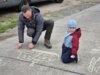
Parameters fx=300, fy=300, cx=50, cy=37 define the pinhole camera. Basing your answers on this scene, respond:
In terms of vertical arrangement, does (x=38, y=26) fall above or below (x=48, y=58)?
above

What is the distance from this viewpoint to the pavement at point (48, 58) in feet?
16.0

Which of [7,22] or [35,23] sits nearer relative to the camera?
[35,23]

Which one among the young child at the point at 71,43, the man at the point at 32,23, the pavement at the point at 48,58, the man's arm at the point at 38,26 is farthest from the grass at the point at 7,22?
the young child at the point at 71,43

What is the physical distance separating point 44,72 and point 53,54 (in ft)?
2.71

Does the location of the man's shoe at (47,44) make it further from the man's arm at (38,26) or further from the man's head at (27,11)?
the man's head at (27,11)

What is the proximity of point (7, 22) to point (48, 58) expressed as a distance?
3828mm

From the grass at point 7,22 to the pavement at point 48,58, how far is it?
1171 millimetres

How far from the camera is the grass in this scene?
8128 mm

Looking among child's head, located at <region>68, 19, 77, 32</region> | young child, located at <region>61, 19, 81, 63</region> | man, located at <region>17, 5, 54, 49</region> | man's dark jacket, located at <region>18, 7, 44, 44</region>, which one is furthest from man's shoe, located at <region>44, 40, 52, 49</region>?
child's head, located at <region>68, 19, 77, 32</region>

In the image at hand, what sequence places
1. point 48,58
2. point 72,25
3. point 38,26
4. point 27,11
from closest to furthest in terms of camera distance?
1. point 72,25
2. point 48,58
3. point 27,11
4. point 38,26

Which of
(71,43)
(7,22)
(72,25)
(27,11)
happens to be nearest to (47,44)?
(27,11)

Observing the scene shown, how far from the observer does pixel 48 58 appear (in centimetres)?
540

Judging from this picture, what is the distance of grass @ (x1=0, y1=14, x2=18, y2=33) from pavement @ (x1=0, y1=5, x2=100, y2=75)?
46.1 inches

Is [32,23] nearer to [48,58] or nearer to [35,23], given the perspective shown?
[35,23]
